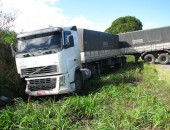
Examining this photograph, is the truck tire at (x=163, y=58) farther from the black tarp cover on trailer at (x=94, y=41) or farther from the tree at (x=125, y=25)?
the tree at (x=125, y=25)

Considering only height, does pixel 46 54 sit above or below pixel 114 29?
below

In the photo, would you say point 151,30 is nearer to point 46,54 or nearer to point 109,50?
point 109,50

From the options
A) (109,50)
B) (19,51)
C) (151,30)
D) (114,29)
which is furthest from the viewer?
(114,29)

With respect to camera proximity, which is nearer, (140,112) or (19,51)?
(140,112)

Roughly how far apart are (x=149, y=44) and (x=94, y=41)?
9764 millimetres

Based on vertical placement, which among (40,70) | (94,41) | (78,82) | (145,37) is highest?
(145,37)

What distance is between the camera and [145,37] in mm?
24375

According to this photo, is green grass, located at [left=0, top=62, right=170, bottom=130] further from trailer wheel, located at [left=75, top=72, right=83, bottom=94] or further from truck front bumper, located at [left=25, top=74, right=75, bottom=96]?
trailer wheel, located at [left=75, top=72, right=83, bottom=94]

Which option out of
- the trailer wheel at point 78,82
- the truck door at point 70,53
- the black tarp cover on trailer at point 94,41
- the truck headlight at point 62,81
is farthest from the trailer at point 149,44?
the truck headlight at point 62,81

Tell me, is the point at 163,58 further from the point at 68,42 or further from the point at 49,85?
the point at 49,85

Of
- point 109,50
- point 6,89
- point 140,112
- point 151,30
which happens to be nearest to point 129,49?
point 151,30

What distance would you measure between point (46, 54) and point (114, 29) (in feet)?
142

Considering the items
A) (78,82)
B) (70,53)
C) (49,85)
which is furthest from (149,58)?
(49,85)

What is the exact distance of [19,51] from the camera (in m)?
9.74
